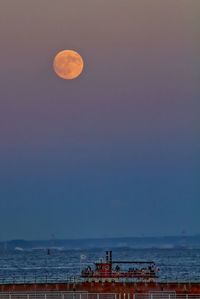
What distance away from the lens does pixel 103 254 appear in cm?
3419

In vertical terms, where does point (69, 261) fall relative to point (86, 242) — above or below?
above

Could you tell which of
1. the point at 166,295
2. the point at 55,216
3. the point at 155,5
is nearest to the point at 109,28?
the point at 155,5

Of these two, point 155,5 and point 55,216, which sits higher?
point 155,5

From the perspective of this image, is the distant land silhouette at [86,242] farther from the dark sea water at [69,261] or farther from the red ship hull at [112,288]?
the red ship hull at [112,288]

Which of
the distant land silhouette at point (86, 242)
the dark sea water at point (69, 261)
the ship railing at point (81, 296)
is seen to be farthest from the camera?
the dark sea water at point (69, 261)

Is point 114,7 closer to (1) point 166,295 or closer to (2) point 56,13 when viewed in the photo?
(2) point 56,13

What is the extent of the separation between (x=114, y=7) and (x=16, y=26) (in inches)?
57.7

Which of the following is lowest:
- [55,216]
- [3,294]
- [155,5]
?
[3,294]

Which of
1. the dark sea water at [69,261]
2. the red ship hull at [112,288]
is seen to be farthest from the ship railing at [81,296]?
the dark sea water at [69,261]

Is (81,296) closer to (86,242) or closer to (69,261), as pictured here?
(86,242)

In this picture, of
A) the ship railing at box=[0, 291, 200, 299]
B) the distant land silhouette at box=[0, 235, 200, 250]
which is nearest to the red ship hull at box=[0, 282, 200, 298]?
the ship railing at box=[0, 291, 200, 299]

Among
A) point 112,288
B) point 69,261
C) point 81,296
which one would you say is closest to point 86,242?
point 69,261

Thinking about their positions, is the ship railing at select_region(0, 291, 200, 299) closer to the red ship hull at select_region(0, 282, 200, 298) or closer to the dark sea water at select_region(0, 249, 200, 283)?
the red ship hull at select_region(0, 282, 200, 298)

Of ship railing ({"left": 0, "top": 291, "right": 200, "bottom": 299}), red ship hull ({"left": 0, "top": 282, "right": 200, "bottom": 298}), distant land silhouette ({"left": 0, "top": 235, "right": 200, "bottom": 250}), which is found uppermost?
distant land silhouette ({"left": 0, "top": 235, "right": 200, "bottom": 250})
